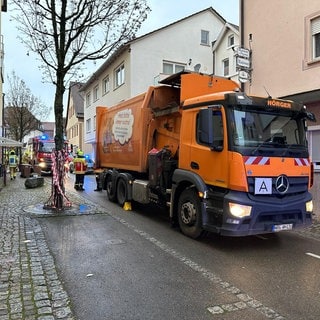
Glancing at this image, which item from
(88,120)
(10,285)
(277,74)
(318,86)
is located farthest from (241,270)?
(88,120)

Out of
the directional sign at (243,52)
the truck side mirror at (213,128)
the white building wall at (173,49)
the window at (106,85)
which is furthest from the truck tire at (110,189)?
the window at (106,85)

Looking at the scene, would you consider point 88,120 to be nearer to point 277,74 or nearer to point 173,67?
point 173,67

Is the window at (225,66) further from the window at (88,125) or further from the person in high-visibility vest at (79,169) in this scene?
the window at (88,125)

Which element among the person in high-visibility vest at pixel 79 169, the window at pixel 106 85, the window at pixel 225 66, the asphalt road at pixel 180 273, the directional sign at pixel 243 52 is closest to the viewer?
the asphalt road at pixel 180 273

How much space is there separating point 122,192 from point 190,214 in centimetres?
450

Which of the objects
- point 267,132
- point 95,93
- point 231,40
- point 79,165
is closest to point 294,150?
point 267,132

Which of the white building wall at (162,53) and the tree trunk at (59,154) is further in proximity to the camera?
the white building wall at (162,53)

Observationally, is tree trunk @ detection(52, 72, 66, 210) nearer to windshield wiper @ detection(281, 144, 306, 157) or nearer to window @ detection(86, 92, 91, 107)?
windshield wiper @ detection(281, 144, 306, 157)

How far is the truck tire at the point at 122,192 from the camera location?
37.1 feet

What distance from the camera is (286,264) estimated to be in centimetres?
607

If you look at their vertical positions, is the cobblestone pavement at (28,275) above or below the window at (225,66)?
below

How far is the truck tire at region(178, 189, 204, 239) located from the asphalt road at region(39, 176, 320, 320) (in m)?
0.19

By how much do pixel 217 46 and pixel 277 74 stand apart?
566 inches

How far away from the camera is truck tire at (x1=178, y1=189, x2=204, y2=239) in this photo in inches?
291
